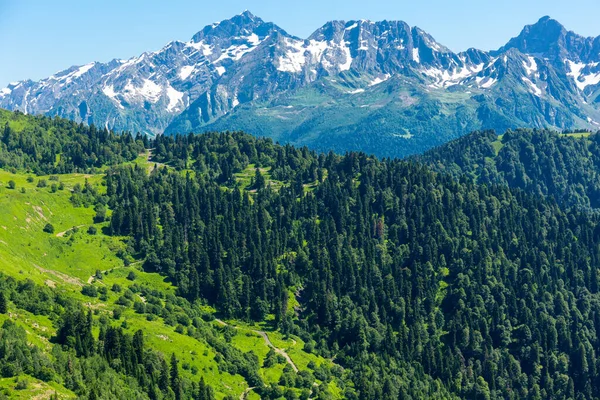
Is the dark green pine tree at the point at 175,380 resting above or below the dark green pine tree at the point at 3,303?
below

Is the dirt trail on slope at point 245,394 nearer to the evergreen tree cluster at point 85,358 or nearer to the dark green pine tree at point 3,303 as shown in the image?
the evergreen tree cluster at point 85,358

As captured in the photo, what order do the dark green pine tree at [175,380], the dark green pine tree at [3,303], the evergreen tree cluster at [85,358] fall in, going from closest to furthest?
the evergreen tree cluster at [85,358] < the dark green pine tree at [3,303] < the dark green pine tree at [175,380]

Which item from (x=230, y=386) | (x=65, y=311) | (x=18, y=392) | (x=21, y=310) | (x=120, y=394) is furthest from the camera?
(x=230, y=386)

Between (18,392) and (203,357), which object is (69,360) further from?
(203,357)

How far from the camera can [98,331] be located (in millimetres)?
181875

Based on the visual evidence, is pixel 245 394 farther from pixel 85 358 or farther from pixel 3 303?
pixel 3 303

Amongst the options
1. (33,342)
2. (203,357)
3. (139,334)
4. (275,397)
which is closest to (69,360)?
(33,342)

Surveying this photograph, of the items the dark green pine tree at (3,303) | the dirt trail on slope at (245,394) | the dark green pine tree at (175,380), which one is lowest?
the dirt trail on slope at (245,394)

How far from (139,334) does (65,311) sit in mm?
22811

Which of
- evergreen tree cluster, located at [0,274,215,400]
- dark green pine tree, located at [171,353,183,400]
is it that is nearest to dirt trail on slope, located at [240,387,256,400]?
evergreen tree cluster, located at [0,274,215,400]

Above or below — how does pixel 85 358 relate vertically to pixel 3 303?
below

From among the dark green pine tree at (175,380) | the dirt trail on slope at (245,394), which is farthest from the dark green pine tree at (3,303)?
the dirt trail on slope at (245,394)

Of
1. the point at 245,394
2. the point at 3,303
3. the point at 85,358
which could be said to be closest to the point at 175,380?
the point at 85,358

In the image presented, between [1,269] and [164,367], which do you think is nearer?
[164,367]
